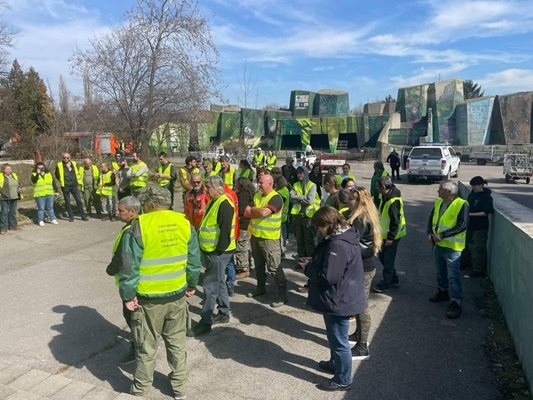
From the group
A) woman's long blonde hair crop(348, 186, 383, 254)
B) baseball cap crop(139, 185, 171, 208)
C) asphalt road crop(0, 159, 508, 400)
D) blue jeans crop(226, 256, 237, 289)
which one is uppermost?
baseball cap crop(139, 185, 171, 208)

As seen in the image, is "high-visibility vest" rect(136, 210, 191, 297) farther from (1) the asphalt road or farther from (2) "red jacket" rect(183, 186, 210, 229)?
(2) "red jacket" rect(183, 186, 210, 229)

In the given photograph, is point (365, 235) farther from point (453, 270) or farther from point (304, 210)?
point (304, 210)

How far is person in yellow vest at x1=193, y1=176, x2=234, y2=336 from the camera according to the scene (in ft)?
16.6

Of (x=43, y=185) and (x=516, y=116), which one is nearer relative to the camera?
(x=43, y=185)

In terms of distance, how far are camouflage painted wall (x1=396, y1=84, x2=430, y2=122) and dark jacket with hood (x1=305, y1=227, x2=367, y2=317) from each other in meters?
53.9

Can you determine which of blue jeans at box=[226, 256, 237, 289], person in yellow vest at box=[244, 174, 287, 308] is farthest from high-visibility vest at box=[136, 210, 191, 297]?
blue jeans at box=[226, 256, 237, 289]

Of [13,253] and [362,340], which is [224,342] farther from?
[13,253]

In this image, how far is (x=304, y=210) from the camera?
24.1 ft

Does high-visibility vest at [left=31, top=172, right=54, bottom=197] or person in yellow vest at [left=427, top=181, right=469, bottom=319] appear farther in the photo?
high-visibility vest at [left=31, top=172, right=54, bottom=197]

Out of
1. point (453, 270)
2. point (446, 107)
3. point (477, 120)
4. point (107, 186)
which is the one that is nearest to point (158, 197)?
point (453, 270)

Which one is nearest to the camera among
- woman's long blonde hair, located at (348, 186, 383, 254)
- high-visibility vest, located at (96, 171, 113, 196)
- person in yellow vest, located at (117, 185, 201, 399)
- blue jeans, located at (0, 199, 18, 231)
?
person in yellow vest, located at (117, 185, 201, 399)

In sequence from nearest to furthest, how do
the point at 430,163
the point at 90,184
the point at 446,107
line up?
the point at 90,184 < the point at 430,163 < the point at 446,107

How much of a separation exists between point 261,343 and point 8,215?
8.63 m

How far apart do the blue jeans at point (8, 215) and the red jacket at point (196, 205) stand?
20.9 ft
